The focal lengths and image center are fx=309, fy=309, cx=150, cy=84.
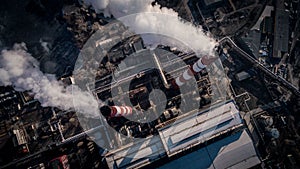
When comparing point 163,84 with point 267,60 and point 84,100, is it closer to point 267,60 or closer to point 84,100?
point 84,100

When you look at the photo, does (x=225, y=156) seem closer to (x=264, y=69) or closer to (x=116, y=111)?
(x=264, y=69)

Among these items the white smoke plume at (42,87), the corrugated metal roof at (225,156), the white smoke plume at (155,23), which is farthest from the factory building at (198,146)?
the white smoke plume at (155,23)

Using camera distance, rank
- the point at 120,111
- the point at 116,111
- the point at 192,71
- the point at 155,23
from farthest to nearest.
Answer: the point at 155,23, the point at 192,71, the point at 120,111, the point at 116,111

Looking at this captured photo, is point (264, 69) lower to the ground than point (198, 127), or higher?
higher

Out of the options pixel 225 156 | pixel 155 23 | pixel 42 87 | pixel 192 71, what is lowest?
pixel 225 156

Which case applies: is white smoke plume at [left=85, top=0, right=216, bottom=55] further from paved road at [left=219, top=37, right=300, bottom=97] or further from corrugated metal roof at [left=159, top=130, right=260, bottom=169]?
corrugated metal roof at [left=159, top=130, right=260, bottom=169]

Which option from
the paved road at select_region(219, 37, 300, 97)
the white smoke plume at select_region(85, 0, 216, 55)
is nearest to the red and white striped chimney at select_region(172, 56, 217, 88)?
the white smoke plume at select_region(85, 0, 216, 55)

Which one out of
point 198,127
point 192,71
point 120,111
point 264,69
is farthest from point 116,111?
point 264,69
